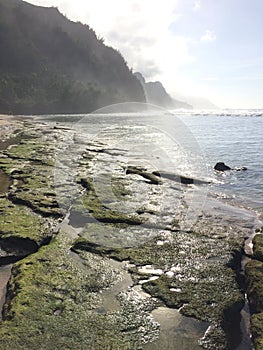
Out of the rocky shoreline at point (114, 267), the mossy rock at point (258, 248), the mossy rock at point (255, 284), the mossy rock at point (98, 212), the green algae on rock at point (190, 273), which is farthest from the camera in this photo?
the mossy rock at point (98, 212)

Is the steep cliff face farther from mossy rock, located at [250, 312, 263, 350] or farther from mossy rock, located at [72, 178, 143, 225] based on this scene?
mossy rock, located at [250, 312, 263, 350]

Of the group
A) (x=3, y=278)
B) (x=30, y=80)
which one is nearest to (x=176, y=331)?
(x=3, y=278)

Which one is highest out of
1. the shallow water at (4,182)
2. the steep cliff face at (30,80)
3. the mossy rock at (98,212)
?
the steep cliff face at (30,80)

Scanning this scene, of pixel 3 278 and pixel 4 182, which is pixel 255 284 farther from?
pixel 4 182

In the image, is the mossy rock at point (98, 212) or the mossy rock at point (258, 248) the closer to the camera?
the mossy rock at point (258, 248)

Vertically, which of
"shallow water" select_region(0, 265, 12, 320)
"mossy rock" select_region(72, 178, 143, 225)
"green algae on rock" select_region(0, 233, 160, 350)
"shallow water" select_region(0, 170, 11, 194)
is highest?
"shallow water" select_region(0, 170, 11, 194)

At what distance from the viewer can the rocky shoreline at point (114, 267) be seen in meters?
6.00

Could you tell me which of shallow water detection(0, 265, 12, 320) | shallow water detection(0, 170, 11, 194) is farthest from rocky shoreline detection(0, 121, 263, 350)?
shallow water detection(0, 170, 11, 194)

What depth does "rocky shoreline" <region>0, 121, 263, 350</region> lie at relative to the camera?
600 centimetres

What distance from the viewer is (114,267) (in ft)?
27.3

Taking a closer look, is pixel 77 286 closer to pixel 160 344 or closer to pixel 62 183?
pixel 160 344

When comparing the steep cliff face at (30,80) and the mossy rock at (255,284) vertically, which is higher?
the steep cliff face at (30,80)

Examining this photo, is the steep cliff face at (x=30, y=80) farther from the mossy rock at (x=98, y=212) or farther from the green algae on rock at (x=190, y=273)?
the green algae on rock at (x=190, y=273)

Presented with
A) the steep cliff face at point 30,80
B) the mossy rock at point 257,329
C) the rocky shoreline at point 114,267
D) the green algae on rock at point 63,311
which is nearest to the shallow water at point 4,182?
the rocky shoreline at point 114,267
